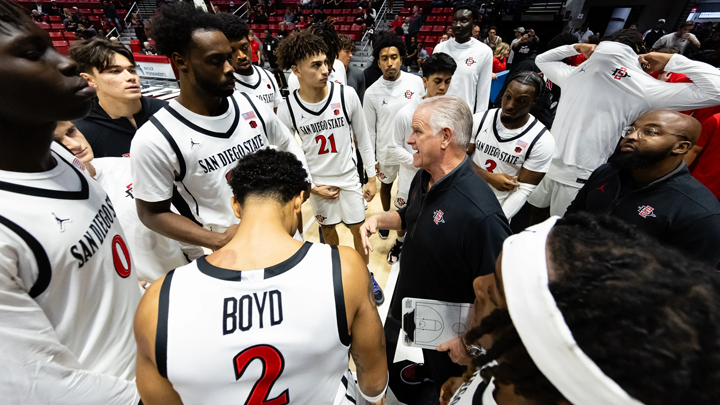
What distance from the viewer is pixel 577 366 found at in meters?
0.50

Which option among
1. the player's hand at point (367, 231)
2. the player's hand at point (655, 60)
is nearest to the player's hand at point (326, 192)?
the player's hand at point (367, 231)

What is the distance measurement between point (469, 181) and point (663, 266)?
1055 millimetres

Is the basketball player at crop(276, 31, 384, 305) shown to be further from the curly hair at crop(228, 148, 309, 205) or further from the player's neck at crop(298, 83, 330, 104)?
the curly hair at crop(228, 148, 309, 205)

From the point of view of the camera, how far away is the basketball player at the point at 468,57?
12.5ft

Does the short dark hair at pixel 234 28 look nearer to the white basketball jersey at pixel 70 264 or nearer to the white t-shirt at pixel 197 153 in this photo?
the white t-shirt at pixel 197 153

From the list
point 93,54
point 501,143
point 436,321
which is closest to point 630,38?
point 501,143

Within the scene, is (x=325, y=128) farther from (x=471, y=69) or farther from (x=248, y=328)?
(x=471, y=69)

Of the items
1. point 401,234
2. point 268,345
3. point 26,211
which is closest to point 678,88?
point 401,234

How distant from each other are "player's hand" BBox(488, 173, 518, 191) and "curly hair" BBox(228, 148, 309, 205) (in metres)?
1.95

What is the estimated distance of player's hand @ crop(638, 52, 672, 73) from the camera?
267cm

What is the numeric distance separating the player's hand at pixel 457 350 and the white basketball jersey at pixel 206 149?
1479 mm

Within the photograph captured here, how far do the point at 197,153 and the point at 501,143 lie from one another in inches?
92.8

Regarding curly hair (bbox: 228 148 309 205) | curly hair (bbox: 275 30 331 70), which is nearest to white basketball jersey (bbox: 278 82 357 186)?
curly hair (bbox: 275 30 331 70)

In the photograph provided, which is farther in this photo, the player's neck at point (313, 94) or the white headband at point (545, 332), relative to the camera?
the player's neck at point (313, 94)
